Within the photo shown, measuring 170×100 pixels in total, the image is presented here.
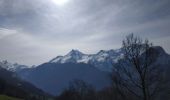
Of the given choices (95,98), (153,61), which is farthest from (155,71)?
(95,98)

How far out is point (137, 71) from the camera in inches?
862

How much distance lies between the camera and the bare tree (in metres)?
21.7

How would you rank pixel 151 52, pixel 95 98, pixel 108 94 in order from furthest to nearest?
pixel 95 98 → pixel 108 94 → pixel 151 52

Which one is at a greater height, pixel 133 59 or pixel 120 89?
pixel 133 59

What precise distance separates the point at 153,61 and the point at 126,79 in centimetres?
254

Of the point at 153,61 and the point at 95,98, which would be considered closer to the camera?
the point at 153,61

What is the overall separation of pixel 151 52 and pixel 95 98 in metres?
104

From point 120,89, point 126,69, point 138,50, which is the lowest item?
point 120,89

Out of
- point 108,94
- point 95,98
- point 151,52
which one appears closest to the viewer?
point 151,52

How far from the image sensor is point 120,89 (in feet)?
74.0

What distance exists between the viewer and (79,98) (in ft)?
379

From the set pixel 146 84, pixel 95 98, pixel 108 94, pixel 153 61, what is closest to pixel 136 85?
pixel 146 84

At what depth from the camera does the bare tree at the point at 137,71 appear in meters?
21.7

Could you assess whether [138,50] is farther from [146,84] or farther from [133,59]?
[146,84]
